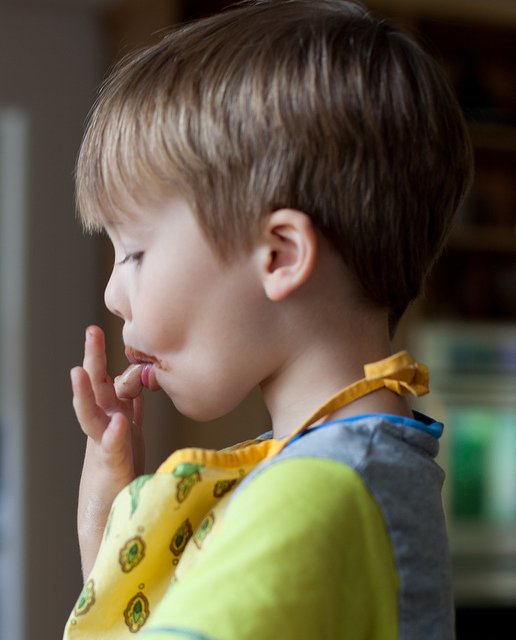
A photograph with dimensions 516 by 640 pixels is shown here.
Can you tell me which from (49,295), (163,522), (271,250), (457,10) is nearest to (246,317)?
(271,250)

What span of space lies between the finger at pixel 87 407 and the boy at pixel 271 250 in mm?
35

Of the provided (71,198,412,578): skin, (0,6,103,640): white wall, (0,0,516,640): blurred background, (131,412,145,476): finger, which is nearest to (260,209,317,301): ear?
(71,198,412,578): skin

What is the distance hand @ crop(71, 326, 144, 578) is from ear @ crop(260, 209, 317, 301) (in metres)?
0.16

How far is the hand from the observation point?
84cm

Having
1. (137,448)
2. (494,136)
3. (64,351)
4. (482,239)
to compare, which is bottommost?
(64,351)

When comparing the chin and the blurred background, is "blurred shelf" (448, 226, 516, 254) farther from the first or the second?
the chin

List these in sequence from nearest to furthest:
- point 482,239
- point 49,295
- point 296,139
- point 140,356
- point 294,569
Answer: point 294,569 < point 296,139 < point 140,356 < point 49,295 < point 482,239

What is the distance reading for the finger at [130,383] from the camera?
902mm

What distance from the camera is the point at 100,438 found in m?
0.86

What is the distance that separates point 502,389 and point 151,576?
11.2 ft

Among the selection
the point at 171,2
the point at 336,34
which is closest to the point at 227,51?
the point at 336,34

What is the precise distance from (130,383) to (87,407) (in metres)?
0.06

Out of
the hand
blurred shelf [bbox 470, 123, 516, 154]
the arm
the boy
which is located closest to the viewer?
the arm

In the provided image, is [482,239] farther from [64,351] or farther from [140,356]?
[140,356]
